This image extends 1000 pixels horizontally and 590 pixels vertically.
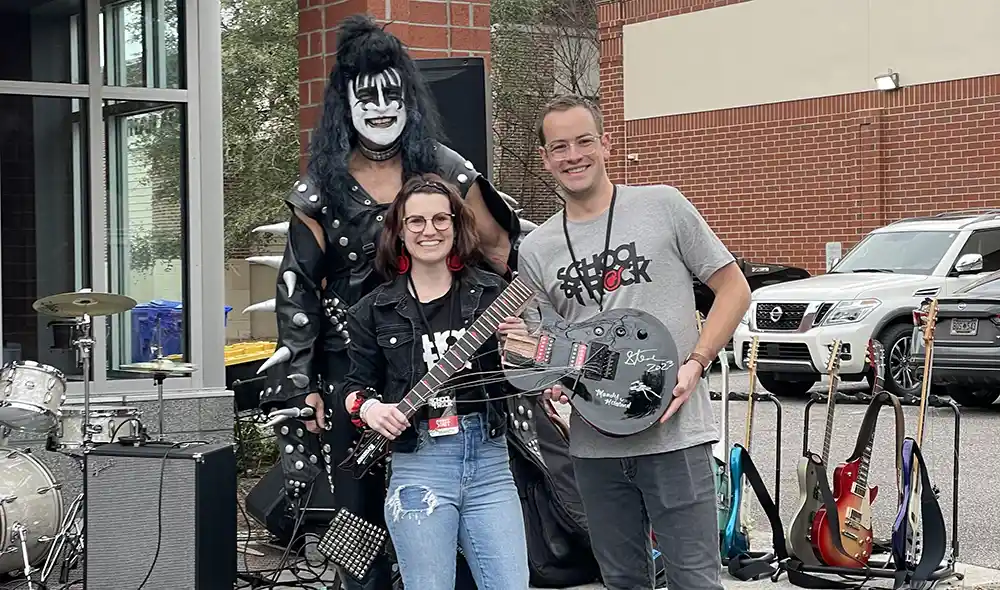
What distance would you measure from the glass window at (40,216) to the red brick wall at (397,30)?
1.94m

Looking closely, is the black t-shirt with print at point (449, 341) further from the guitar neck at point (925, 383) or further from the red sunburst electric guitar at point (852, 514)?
the guitar neck at point (925, 383)

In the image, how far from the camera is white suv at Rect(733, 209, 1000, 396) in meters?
13.4

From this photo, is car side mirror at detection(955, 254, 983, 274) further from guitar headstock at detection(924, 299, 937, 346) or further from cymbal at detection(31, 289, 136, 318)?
cymbal at detection(31, 289, 136, 318)

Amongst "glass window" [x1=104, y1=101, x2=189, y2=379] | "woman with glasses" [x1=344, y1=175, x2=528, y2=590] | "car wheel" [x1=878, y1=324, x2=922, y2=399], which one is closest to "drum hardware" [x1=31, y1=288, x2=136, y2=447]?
"glass window" [x1=104, y1=101, x2=189, y2=379]

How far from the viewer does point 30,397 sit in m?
6.33

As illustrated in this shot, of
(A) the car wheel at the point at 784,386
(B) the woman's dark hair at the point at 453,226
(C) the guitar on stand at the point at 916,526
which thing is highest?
(B) the woman's dark hair at the point at 453,226

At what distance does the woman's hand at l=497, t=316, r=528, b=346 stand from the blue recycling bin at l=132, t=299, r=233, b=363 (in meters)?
4.35

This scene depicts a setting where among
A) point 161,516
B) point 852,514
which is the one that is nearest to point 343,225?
point 161,516

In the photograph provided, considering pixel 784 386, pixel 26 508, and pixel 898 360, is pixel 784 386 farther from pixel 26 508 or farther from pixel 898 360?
pixel 26 508

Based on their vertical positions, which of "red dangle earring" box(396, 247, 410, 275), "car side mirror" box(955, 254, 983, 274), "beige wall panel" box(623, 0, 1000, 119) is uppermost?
"beige wall panel" box(623, 0, 1000, 119)

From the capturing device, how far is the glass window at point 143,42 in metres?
7.77

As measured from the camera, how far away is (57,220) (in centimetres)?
773

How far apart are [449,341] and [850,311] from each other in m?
10.2

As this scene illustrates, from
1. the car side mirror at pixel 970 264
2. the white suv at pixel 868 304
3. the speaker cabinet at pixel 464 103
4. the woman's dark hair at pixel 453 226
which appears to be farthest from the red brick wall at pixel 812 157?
the woman's dark hair at pixel 453 226
